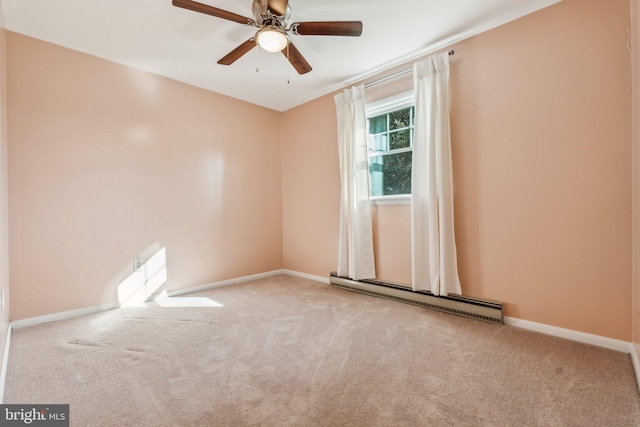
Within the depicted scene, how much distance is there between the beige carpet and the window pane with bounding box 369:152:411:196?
1318mm

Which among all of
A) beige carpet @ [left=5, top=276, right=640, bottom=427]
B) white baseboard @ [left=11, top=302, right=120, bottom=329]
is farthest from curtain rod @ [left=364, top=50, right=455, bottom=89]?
white baseboard @ [left=11, top=302, right=120, bottom=329]

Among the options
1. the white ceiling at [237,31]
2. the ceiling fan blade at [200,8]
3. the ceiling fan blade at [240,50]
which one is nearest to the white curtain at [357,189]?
the white ceiling at [237,31]

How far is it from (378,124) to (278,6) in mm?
1837

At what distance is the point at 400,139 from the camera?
3.16 m

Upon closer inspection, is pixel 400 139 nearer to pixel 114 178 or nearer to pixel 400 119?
pixel 400 119

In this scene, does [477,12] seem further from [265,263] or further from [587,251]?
[265,263]

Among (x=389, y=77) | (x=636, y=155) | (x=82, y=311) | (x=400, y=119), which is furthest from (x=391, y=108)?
(x=82, y=311)

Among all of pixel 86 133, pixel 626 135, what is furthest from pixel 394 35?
pixel 86 133

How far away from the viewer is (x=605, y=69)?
1966 millimetres

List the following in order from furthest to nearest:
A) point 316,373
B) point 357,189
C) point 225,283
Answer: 1. point 225,283
2. point 357,189
3. point 316,373

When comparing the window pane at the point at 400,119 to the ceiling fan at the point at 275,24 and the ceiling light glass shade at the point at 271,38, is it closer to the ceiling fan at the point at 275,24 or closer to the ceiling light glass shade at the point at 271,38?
the ceiling fan at the point at 275,24

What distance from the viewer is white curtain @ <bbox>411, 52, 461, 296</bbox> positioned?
2584 mm

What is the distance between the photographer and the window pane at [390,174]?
3.10 meters

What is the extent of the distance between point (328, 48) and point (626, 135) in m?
2.39
